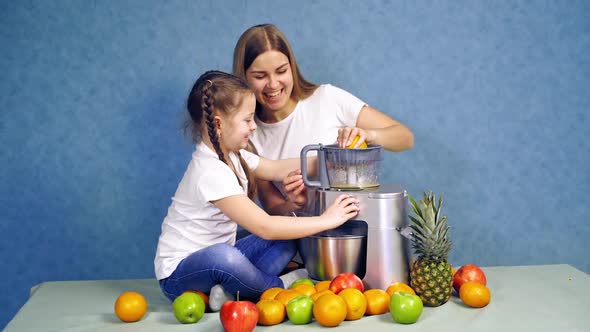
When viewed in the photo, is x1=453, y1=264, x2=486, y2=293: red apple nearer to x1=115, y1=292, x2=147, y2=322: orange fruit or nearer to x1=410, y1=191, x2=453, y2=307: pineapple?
x1=410, y1=191, x2=453, y2=307: pineapple

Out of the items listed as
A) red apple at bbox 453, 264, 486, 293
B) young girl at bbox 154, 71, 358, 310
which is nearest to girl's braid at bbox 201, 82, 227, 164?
young girl at bbox 154, 71, 358, 310

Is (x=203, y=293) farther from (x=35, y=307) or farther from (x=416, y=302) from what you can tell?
(x=416, y=302)

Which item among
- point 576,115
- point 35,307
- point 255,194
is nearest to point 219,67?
point 255,194

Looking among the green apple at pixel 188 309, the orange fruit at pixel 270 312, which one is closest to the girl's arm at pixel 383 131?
the orange fruit at pixel 270 312

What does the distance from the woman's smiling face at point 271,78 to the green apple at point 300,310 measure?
0.71m

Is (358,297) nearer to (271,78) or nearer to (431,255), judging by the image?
(431,255)

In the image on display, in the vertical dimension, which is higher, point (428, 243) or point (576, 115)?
point (576, 115)

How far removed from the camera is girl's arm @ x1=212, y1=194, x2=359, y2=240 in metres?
1.71

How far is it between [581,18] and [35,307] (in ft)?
7.09

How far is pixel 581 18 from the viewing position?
2.46 meters

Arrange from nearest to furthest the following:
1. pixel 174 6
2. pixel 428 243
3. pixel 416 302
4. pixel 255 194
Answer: pixel 416 302 < pixel 428 243 < pixel 255 194 < pixel 174 6

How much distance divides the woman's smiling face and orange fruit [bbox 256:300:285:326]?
703 mm

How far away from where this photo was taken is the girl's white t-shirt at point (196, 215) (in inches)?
68.3

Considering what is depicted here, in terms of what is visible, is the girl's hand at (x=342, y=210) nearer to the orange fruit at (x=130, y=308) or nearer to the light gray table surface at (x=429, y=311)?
the light gray table surface at (x=429, y=311)
